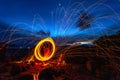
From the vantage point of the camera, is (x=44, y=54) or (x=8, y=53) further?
(x=8, y=53)

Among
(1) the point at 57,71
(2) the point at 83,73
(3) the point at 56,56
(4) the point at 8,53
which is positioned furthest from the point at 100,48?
(4) the point at 8,53

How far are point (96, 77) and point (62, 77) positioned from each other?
1.77 meters

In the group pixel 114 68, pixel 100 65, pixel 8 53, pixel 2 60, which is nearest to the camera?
pixel 114 68

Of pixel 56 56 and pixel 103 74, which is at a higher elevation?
pixel 56 56

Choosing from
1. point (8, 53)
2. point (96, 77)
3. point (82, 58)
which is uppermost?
A: point (8, 53)

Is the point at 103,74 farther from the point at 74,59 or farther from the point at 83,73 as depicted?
the point at 74,59

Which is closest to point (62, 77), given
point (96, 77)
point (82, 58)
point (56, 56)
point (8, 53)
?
point (96, 77)

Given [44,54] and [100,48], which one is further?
[100,48]

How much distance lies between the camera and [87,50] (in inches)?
766

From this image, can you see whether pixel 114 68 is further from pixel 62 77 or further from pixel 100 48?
pixel 100 48

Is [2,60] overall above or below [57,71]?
above

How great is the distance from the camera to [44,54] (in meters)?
15.0

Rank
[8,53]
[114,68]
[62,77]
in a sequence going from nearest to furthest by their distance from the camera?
1. [62,77]
2. [114,68]
3. [8,53]

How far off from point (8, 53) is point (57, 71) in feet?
29.3
